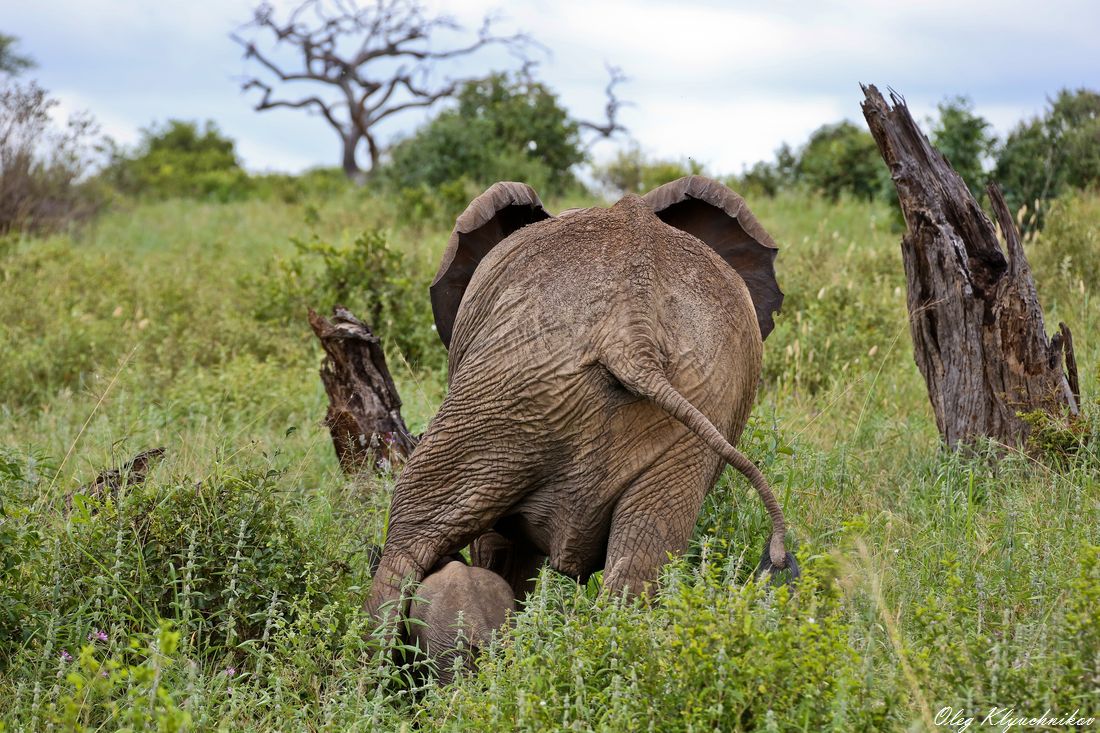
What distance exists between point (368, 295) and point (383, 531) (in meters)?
3.91

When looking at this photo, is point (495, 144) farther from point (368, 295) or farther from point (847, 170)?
point (368, 295)

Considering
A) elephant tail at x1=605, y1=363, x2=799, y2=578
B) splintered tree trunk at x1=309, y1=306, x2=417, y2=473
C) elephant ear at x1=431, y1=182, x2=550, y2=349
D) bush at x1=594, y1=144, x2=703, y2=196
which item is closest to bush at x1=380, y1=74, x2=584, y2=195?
bush at x1=594, y1=144, x2=703, y2=196

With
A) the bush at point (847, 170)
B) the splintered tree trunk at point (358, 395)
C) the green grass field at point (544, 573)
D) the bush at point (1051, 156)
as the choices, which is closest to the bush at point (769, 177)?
the bush at point (847, 170)

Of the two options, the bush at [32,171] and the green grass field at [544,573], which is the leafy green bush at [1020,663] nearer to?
the green grass field at [544,573]

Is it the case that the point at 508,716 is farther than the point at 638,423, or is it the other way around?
the point at 638,423

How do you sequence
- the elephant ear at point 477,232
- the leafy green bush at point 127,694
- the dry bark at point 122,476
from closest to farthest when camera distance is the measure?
the leafy green bush at point 127,694, the elephant ear at point 477,232, the dry bark at point 122,476

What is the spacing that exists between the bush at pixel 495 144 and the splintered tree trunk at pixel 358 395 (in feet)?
26.5

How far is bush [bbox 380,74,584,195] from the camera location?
14.4 meters

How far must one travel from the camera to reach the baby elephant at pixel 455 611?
330 cm

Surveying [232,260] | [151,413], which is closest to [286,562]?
[151,413]

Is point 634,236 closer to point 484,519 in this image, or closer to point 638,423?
point 638,423

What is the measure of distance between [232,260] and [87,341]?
3.83 meters

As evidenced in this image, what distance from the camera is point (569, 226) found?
3.49 meters

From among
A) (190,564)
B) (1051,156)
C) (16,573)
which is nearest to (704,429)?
(190,564)
